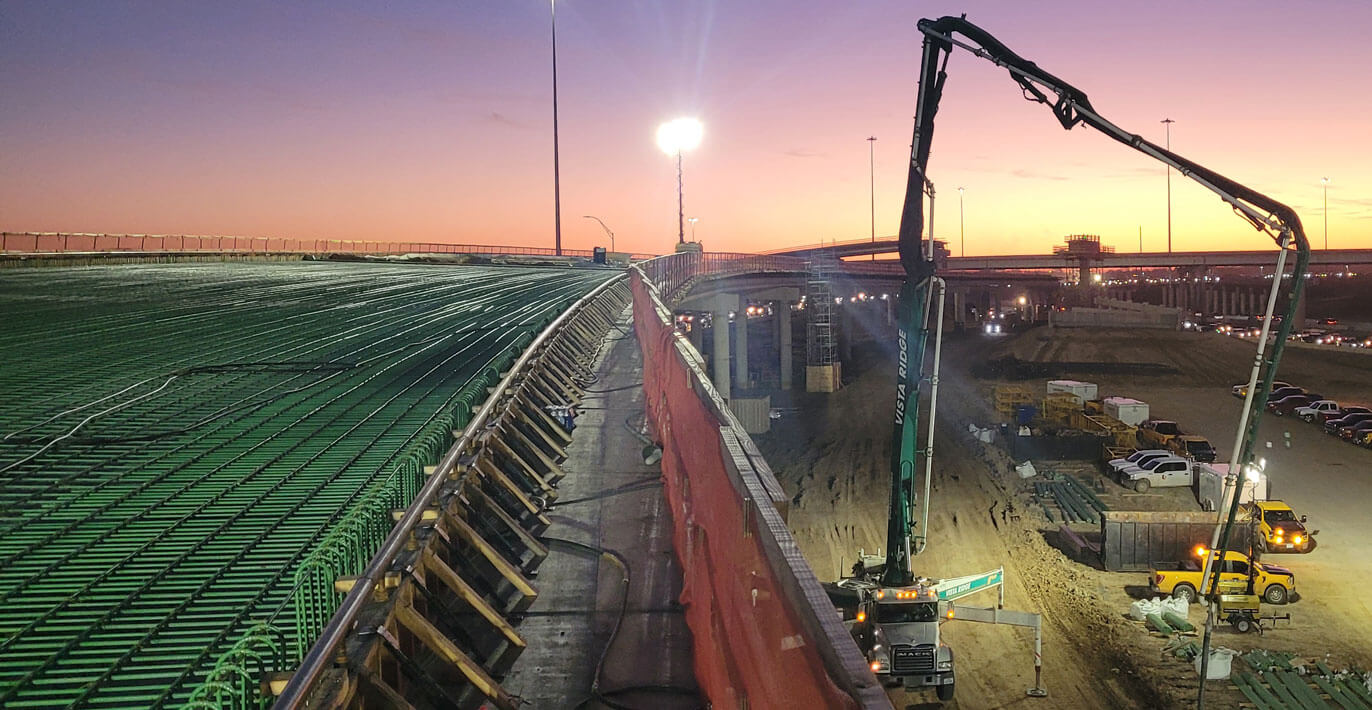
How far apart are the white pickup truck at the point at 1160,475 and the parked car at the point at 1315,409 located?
55.0 feet

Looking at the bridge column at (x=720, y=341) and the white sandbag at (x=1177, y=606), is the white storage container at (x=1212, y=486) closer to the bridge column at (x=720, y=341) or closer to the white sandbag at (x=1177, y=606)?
the white sandbag at (x=1177, y=606)

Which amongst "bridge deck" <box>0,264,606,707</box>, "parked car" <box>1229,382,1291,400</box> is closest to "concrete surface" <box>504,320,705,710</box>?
"bridge deck" <box>0,264,606,707</box>

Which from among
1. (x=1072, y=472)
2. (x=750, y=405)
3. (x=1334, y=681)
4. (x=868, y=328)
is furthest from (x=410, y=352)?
(x=868, y=328)

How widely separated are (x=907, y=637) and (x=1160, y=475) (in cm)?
2165

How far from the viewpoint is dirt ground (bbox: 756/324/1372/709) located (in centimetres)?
2020

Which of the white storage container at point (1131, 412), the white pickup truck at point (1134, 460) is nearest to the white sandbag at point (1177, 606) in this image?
the white pickup truck at point (1134, 460)

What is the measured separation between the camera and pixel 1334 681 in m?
19.3

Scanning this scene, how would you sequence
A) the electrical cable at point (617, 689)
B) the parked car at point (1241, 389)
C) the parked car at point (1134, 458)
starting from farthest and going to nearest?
the parked car at point (1241, 389), the parked car at point (1134, 458), the electrical cable at point (617, 689)

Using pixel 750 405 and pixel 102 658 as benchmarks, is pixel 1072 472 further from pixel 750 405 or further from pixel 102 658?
pixel 102 658

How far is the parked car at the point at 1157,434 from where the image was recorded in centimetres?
4212

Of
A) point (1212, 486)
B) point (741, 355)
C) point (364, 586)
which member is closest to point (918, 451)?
point (364, 586)

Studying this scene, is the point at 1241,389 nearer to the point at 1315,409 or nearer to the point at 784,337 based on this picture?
the point at 1315,409

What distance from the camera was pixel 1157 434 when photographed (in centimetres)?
4259

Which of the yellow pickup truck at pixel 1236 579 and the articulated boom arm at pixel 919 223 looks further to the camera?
the yellow pickup truck at pixel 1236 579
